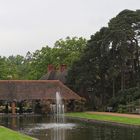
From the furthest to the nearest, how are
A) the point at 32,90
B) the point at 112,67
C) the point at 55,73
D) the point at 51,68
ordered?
1. the point at 51,68
2. the point at 55,73
3. the point at 32,90
4. the point at 112,67

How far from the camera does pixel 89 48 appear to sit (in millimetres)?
68812

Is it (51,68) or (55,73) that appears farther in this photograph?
(51,68)

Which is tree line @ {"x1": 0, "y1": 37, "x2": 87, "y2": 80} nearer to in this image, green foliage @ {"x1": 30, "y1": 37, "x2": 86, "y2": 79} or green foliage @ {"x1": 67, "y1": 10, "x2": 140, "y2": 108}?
green foliage @ {"x1": 30, "y1": 37, "x2": 86, "y2": 79}

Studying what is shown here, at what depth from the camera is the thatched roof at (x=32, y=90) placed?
68.5 metres

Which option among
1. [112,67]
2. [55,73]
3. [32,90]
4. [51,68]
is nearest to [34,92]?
[32,90]

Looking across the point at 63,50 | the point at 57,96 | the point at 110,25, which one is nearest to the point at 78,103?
the point at 57,96

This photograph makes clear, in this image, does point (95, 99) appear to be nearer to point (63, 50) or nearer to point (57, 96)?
point (57, 96)

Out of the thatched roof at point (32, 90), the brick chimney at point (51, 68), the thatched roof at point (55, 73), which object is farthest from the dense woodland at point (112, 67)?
the brick chimney at point (51, 68)

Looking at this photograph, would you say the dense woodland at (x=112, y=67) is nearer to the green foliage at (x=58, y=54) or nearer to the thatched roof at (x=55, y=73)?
the thatched roof at (x=55, y=73)

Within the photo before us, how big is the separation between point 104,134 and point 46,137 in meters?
4.44

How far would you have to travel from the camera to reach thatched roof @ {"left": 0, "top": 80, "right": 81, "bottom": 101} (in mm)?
68500

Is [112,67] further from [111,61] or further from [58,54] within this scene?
[58,54]

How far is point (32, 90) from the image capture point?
70.2 metres

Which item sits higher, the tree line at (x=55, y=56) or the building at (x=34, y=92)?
the tree line at (x=55, y=56)
